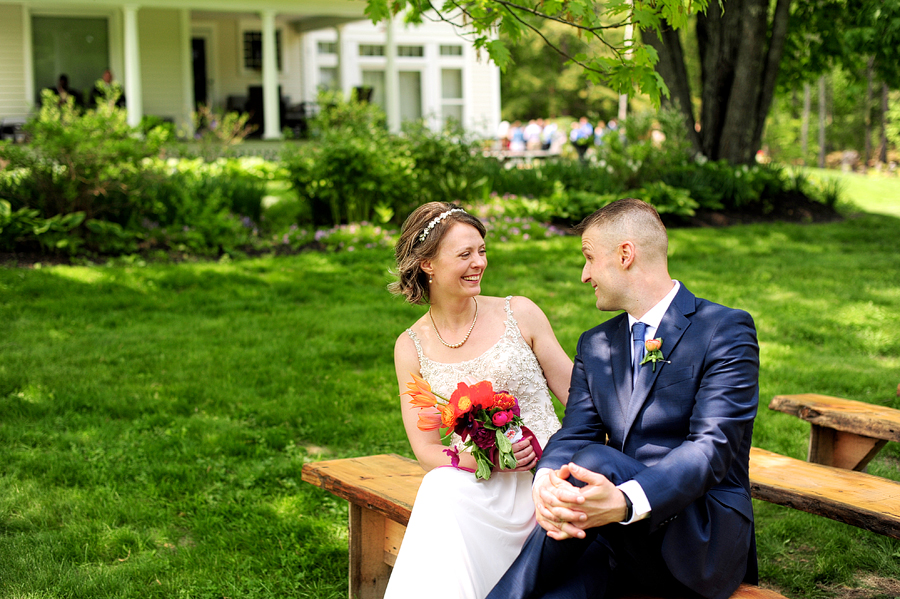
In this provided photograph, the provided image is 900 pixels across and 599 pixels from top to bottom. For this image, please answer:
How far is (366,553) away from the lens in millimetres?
3361

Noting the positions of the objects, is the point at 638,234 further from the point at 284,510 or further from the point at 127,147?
the point at 127,147

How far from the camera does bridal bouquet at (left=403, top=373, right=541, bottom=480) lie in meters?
2.62

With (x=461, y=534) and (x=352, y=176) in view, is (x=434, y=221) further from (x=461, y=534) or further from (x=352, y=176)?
(x=352, y=176)

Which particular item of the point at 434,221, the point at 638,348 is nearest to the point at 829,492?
the point at 638,348

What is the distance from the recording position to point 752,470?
3.34 meters

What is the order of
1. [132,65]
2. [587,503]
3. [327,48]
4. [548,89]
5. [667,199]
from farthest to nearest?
1. [548,89]
2. [327,48]
3. [132,65]
4. [667,199]
5. [587,503]

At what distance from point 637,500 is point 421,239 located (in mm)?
1400

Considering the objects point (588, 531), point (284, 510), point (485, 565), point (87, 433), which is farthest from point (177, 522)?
point (588, 531)

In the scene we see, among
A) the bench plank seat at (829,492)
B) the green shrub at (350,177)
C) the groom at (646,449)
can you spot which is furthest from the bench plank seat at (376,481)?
the green shrub at (350,177)

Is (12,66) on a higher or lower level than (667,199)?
higher

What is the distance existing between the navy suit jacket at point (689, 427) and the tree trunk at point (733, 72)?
33.0ft

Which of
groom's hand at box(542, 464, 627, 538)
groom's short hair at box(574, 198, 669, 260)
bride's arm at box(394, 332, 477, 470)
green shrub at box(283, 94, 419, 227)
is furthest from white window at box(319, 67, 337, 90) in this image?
groom's hand at box(542, 464, 627, 538)

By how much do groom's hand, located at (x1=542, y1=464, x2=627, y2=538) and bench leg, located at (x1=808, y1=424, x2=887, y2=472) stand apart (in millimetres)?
2242

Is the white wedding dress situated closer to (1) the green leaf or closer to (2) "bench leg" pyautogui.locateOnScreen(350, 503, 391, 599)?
(2) "bench leg" pyautogui.locateOnScreen(350, 503, 391, 599)
